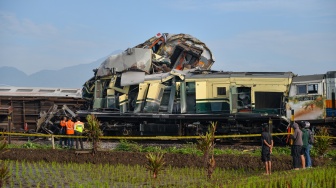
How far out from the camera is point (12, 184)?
50.7ft

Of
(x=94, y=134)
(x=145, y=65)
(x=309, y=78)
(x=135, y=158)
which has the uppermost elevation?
(x=145, y=65)

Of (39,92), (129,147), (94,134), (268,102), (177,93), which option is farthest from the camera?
(39,92)

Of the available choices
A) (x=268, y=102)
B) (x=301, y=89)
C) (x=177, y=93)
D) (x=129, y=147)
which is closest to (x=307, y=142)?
(x=301, y=89)

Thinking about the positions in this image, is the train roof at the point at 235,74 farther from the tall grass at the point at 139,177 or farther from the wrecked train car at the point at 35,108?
the tall grass at the point at 139,177

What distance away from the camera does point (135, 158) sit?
2217cm

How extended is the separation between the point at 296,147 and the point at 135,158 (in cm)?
710

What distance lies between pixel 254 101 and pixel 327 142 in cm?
666

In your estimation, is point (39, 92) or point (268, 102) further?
point (39, 92)

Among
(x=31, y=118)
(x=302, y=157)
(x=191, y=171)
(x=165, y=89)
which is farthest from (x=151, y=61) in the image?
(x=302, y=157)

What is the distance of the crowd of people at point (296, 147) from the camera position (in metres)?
17.4

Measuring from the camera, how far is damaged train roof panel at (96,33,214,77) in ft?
103

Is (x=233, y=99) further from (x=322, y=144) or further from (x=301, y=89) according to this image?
(x=322, y=144)

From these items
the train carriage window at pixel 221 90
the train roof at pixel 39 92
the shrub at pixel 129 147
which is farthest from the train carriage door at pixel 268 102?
the train roof at pixel 39 92

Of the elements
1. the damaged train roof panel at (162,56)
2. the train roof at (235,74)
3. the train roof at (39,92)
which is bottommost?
the train roof at (39,92)
